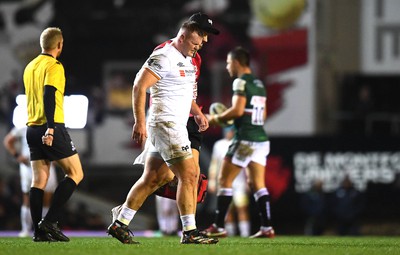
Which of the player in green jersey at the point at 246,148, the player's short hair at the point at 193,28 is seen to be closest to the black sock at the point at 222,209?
the player in green jersey at the point at 246,148

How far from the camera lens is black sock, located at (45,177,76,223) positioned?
987cm

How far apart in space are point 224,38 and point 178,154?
15795 mm

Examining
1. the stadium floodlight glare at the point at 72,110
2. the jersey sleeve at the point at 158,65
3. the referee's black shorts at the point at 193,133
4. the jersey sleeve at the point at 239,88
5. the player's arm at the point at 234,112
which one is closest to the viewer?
the jersey sleeve at the point at 158,65

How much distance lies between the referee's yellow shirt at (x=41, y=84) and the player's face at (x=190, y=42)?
145cm

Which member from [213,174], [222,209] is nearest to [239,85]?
[222,209]

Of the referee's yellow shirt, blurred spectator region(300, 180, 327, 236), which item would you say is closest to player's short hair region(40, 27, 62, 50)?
the referee's yellow shirt

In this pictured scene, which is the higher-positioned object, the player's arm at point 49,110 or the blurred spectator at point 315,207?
the player's arm at point 49,110

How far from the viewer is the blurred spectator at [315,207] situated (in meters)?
19.9

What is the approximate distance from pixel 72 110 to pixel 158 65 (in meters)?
14.0

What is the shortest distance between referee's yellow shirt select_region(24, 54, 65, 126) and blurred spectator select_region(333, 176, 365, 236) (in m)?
10.9

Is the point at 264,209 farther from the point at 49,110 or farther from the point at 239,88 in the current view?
the point at 49,110

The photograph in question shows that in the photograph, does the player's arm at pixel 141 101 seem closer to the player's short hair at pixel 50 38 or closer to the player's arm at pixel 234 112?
the player's short hair at pixel 50 38

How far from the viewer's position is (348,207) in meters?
19.9

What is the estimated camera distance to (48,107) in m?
9.77
